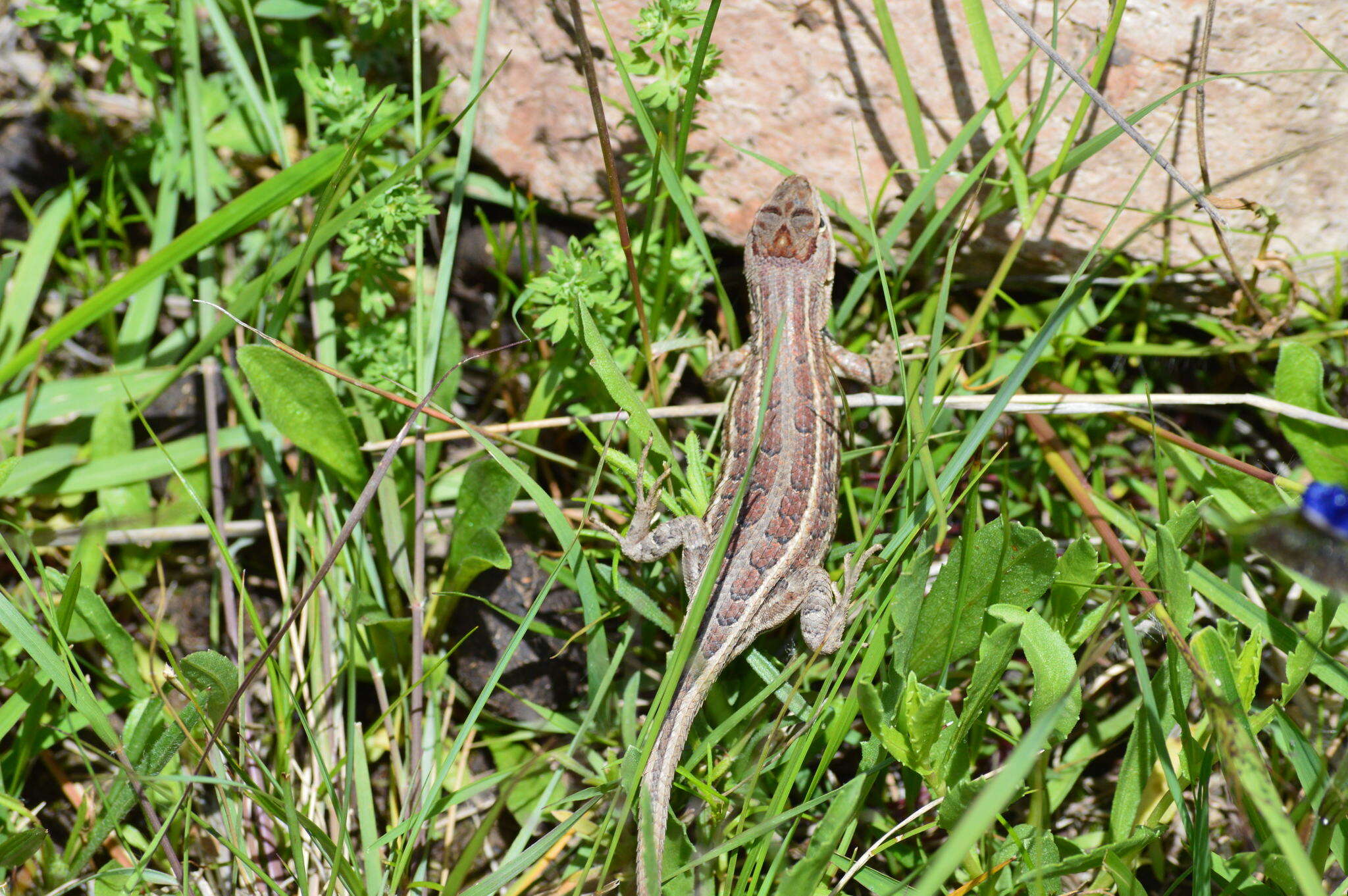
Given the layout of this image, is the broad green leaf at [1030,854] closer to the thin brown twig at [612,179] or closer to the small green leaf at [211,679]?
the thin brown twig at [612,179]

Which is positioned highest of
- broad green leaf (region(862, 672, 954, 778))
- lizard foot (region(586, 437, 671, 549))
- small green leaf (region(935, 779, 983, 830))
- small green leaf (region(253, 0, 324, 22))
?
small green leaf (region(253, 0, 324, 22))

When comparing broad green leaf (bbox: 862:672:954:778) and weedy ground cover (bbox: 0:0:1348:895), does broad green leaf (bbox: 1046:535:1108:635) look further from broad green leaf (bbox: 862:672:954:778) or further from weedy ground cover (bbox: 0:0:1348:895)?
broad green leaf (bbox: 862:672:954:778)

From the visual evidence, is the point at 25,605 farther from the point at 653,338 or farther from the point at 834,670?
the point at 834,670

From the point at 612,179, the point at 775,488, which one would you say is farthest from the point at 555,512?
the point at 612,179

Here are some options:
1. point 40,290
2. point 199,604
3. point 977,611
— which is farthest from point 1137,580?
point 40,290

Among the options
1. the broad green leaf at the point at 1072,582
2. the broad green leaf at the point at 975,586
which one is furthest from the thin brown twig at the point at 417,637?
the broad green leaf at the point at 1072,582

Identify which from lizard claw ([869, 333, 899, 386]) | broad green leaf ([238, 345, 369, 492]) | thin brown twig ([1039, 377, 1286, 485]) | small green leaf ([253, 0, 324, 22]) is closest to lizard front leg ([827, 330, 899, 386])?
lizard claw ([869, 333, 899, 386])
